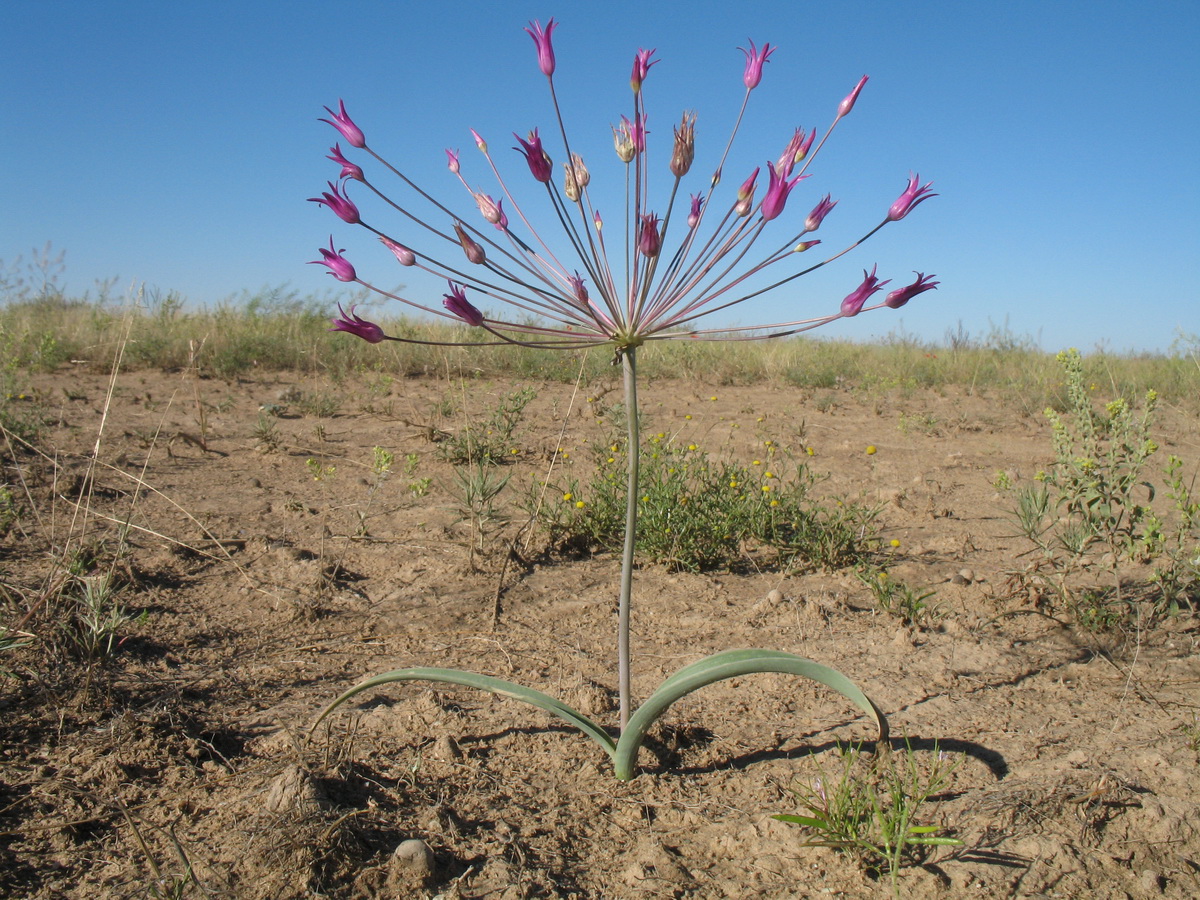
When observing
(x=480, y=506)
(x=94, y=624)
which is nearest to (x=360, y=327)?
(x=94, y=624)

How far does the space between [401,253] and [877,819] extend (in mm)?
1597

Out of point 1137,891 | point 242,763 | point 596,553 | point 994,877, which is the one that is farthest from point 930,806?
point 596,553

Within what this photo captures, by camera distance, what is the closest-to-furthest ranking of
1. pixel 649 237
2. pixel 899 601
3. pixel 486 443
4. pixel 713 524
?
pixel 649 237, pixel 899 601, pixel 713 524, pixel 486 443

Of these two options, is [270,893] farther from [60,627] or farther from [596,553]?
[596,553]

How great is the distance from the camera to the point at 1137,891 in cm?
154

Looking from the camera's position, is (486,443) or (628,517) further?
(486,443)

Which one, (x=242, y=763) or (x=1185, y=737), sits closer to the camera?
(x=242, y=763)

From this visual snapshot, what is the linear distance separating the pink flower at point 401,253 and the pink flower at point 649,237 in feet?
1.57

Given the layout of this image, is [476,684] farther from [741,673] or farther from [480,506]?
[480,506]

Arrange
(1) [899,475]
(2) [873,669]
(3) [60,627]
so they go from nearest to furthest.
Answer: (3) [60,627] → (2) [873,669] → (1) [899,475]

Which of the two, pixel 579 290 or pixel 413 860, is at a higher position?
pixel 579 290

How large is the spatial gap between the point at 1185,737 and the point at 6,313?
10.8 meters

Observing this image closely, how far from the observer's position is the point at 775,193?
4.83 ft

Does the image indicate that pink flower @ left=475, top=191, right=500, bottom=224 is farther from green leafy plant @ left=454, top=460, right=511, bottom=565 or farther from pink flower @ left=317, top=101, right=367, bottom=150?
green leafy plant @ left=454, top=460, right=511, bottom=565
